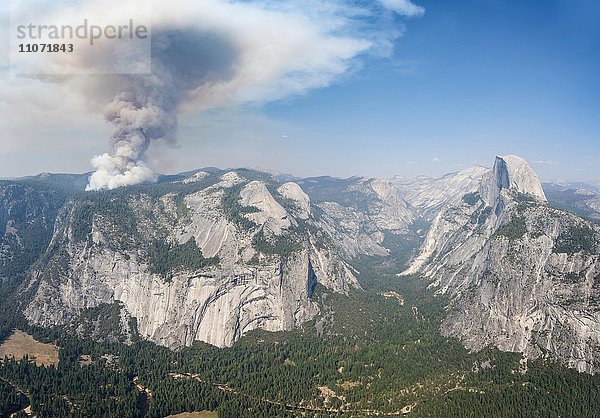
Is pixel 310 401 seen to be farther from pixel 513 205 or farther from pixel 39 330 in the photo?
pixel 513 205

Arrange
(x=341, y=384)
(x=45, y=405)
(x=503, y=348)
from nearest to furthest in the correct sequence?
(x=45, y=405)
(x=341, y=384)
(x=503, y=348)

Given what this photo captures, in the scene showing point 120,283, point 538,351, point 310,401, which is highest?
point 120,283

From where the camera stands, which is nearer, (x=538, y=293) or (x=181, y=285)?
(x=538, y=293)

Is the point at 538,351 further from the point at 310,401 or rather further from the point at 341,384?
the point at 310,401

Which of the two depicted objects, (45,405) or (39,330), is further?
(39,330)

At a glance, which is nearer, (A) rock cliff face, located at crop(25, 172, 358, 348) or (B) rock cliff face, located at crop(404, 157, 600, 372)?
(B) rock cliff face, located at crop(404, 157, 600, 372)

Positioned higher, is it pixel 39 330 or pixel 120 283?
pixel 120 283

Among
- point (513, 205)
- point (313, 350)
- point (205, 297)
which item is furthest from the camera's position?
point (513, 205)

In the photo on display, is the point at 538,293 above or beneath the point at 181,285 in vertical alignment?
above

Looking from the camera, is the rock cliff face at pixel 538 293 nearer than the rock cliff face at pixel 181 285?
Yes

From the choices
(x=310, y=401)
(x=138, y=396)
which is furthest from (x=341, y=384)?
(x=138, y=396)
